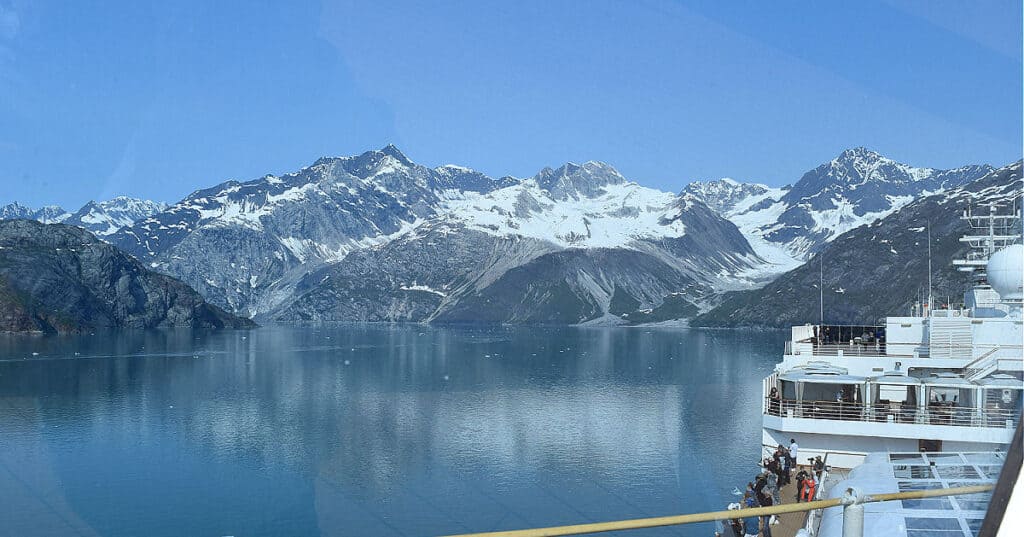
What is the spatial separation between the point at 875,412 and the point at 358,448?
2934 centimetres

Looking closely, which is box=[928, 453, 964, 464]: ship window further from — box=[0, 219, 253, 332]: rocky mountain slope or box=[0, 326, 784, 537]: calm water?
box=[0, 219, 253, 332]: rocky mountain slope

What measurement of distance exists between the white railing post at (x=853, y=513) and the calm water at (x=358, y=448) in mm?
25441

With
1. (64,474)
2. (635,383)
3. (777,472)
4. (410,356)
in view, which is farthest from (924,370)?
(410,356)

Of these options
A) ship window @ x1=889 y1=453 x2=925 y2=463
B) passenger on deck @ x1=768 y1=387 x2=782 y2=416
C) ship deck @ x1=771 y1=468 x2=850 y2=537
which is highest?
ship window @ x1=889 y1=453 x2=925 y2=463

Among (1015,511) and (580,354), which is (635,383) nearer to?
(580,354)

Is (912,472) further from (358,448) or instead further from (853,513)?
(358,448)

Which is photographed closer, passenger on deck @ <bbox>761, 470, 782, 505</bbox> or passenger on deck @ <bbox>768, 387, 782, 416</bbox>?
passenger on deck @ <bbox>761, 470, 782, 505</bbox>

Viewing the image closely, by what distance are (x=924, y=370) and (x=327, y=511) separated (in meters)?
22.8

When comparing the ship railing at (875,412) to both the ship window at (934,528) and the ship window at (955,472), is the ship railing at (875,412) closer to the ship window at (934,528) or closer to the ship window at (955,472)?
the ship window at (955,472)

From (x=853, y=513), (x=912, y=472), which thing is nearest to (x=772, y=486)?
(x=912, y=472)

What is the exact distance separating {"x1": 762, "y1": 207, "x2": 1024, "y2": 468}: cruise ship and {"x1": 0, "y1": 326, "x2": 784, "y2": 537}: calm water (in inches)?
222

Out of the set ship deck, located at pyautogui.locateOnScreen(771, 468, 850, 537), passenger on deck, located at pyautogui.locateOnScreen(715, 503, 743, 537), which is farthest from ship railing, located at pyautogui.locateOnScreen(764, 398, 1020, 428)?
passenger on deck, located at pyautogui.locateOnScreen(715, 503, 743, 537)

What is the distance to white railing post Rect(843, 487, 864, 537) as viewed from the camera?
15.1ft

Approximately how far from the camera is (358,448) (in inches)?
1818
